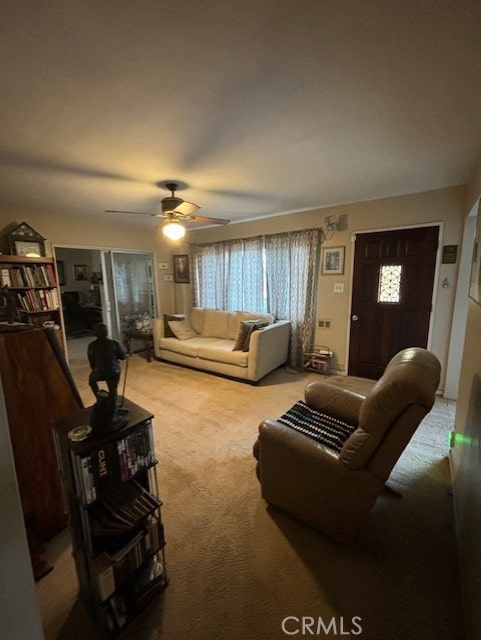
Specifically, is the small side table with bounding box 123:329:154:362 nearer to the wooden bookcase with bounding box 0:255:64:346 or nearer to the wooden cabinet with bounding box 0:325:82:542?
the wooden bookcase with bounding box 0:255:64:346

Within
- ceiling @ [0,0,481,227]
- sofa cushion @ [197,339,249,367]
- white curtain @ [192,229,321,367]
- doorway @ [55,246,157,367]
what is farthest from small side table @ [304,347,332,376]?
doorway @ [55,246,157,367]

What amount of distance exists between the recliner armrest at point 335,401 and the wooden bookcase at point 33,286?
3488mm

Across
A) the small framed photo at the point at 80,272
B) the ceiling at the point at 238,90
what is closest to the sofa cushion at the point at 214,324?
the ceiling at the point at 238,90

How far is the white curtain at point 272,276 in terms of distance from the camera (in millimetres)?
3947

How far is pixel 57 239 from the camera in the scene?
394cm

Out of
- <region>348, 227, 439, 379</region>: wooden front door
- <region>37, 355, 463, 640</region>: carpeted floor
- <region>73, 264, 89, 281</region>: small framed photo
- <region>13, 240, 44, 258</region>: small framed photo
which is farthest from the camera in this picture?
<region>73, 264, 89, 281</region>: small framed photo

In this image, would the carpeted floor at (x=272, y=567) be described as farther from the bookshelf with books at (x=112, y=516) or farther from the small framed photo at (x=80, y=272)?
the small framed photo at (x=80, y=272)

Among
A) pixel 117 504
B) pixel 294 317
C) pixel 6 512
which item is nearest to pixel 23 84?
pixel 6 512

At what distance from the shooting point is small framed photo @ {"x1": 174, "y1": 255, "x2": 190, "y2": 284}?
5.37 metres

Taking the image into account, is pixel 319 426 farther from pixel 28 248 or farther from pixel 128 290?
pixel 128 290

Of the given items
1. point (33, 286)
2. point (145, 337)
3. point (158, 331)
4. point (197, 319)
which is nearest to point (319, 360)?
point (197, 319)

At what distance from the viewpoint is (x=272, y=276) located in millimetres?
4246

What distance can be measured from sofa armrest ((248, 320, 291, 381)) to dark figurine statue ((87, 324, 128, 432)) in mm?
2458

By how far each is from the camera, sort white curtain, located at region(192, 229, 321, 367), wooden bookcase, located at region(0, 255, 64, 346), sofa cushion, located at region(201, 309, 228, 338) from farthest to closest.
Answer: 1. sofa cushion, located at region(201, 309, 228, 338)
2. white curtain, located at region(192, 229, 321, 367)
3. wooden bookcase, located at region(0, 255, 64, 346)
